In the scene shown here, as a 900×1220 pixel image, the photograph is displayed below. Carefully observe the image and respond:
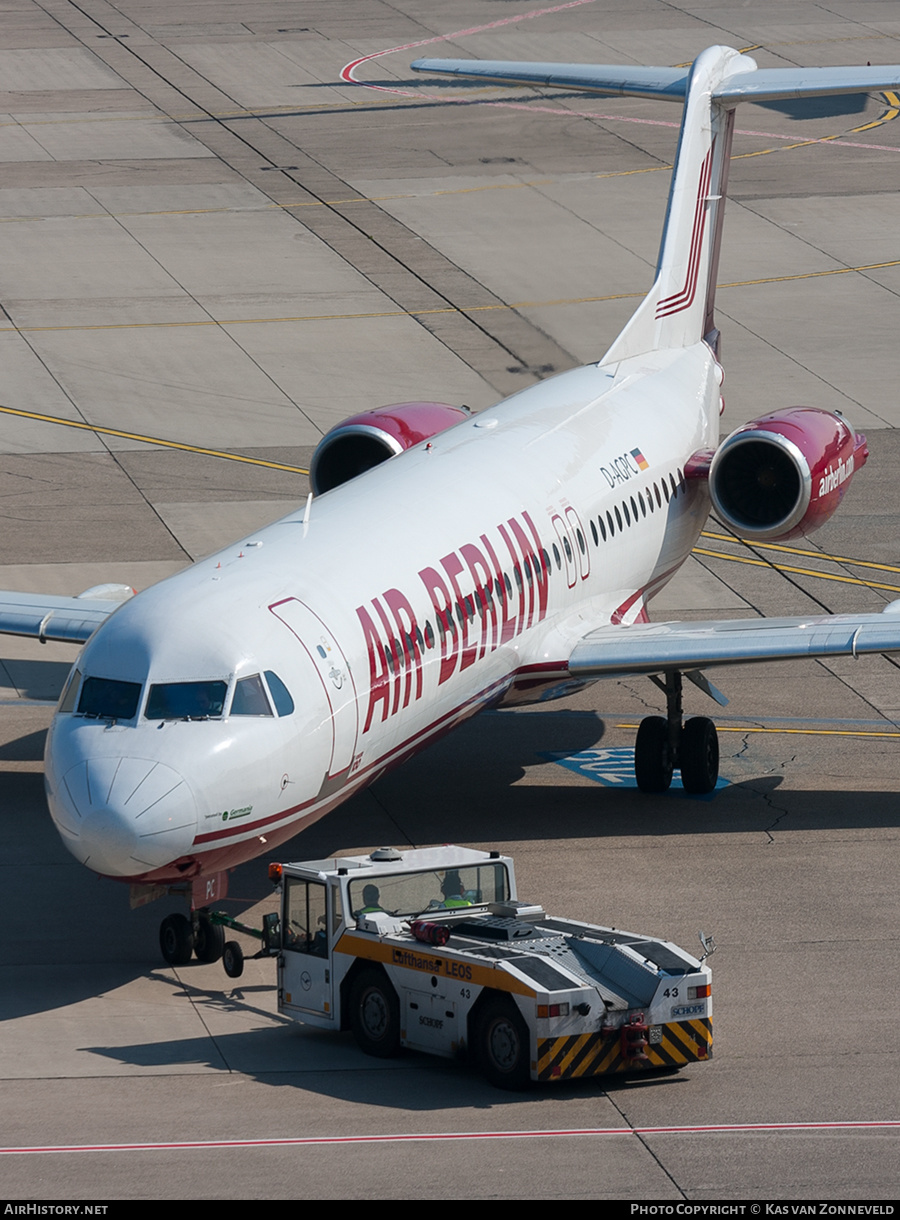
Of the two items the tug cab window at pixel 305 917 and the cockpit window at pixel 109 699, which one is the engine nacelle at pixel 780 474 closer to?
the tug cab window at pixel 305 917

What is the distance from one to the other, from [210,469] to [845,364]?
45.3 ft

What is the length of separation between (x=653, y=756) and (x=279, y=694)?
290 inches

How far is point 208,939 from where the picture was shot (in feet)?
65.6

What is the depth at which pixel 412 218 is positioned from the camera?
5172 cm

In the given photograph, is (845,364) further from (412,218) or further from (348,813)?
(348,813)

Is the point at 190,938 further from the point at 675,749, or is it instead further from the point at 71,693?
the point at 675,749

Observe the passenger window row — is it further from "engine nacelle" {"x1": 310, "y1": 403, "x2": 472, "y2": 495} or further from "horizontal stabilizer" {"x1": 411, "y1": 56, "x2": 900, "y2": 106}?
"horizontal stabilizer" {"x1": 411, "y1": 56, "x2": 900, "y2": 106}

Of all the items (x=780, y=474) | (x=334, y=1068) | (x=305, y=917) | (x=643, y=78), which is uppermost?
(x=643, y=78)

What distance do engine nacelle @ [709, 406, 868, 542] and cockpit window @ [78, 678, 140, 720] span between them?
10596mm

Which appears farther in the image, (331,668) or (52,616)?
(52,616)

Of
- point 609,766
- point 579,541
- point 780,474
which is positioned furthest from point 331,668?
point 780,474

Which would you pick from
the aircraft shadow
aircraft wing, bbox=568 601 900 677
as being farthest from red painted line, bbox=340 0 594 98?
the aircraft shadow

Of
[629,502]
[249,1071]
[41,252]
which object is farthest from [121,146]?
[249,1071]

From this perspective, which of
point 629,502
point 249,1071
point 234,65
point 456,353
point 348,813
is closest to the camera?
point 249,1071
